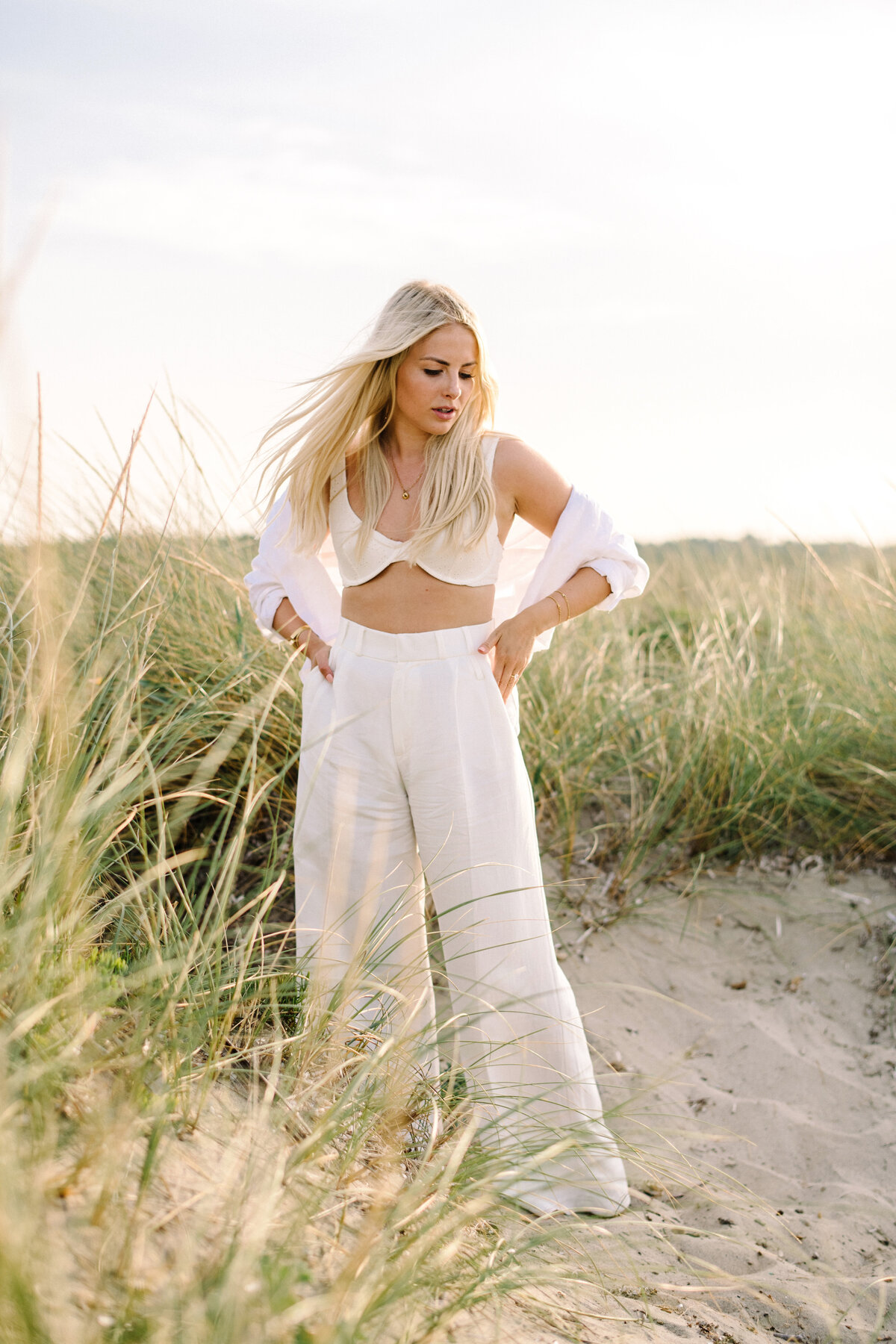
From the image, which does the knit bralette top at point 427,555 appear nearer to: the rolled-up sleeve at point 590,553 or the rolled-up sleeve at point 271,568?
the rolled-up sleeve at point 590,553

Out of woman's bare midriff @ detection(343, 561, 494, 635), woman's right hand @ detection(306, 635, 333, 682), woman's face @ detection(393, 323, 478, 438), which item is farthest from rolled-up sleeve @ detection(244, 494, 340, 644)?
woman's face @ detection(393, 323, 478, 438)

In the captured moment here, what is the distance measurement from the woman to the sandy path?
37 cm

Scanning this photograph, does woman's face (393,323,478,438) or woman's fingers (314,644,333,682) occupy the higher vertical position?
woman's face (393,323,478,438)

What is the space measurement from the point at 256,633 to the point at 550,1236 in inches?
98.8

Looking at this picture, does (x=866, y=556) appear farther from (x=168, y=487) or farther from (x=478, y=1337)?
(x=478, y=1337)

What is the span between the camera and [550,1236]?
1504 mm

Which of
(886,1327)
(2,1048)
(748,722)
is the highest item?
(2,1048)

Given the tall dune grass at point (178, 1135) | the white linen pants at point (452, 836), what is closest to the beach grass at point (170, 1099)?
the tall dune grass at point (178, 1135)

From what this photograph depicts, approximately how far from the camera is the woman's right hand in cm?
273

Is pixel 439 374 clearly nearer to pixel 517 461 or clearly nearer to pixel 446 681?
pixel 517 461

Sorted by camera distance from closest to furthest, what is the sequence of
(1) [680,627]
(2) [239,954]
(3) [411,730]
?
(2) [239,954]
(3) [411,730]
(1) [680,627]

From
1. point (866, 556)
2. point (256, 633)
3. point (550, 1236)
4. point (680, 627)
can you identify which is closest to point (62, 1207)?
point (550, 1236)

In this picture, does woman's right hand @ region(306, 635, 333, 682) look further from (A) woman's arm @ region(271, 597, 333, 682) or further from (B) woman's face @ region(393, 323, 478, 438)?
→ (B) woman's face @ region(393, 323, 478, 438)

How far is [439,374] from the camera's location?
2.61 meters
